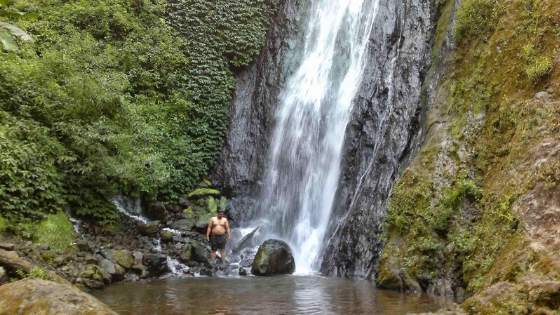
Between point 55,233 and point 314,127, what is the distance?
881 cm

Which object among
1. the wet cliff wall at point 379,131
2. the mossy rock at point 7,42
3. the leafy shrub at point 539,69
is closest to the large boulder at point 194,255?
the wet cliff wall at point 379,131

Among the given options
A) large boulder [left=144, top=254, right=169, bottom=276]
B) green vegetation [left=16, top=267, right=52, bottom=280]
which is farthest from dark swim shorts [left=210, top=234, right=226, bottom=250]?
green vegetation [left=16, top=267, right=52, bottom=280]

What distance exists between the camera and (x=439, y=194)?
376 inches

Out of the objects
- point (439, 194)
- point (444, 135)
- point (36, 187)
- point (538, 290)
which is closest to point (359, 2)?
point (444, 135)

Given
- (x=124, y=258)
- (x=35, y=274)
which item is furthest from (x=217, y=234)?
(x=35, y=274)

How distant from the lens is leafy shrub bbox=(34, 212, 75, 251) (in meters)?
11.2

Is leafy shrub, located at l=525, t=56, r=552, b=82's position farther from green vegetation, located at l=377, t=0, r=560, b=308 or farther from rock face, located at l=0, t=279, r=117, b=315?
rock face, located at l=0, t=279, r=117, b=315

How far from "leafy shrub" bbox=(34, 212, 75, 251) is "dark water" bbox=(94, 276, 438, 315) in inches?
66.8

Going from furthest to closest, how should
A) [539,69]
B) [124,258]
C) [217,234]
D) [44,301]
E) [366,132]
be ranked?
1. [366,132]
2. [217,234]
3. [124,258]
4. [539,69]
5. [44,301]

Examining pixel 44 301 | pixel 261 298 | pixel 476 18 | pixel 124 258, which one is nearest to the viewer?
pixel 44 301

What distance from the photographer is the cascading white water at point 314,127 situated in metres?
15.2

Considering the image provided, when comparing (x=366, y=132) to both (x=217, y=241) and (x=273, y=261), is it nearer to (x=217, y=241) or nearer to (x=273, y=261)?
(x=273, y=261)

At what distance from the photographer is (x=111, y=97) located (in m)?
14.3

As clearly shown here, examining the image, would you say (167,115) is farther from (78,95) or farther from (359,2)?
(359,2)
